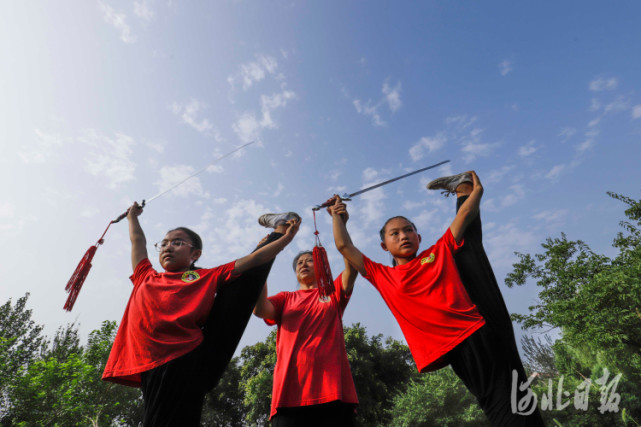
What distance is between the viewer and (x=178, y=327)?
7.92ft

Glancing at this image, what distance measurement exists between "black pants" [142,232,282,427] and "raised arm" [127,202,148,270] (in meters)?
0.84

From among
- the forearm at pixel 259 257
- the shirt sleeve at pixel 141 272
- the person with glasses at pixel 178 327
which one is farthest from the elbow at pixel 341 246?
the shirt sleeve at pixel 141 272

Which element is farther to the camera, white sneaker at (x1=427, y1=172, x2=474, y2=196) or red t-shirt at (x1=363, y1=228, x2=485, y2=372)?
white sneaker at (x1=427, y1=172, x2=474, y2=196)

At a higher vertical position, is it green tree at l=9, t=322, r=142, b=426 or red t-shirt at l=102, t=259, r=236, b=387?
green tree at l=9, t=322, r=142, b=426

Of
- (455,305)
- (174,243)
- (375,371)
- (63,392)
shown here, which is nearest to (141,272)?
(174,243)

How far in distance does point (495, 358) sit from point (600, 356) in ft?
69.0

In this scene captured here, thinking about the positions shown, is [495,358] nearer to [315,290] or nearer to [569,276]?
[315,290]

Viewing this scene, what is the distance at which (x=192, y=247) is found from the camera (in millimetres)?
3143

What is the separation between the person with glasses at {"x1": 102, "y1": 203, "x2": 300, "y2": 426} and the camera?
7.26 feet

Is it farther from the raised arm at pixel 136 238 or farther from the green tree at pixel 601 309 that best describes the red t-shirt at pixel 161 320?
the green tree at pixel 601 309

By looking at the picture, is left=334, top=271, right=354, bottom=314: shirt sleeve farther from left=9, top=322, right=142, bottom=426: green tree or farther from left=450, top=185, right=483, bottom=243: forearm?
left=9, top=322, right=142, bottom=426: green tree

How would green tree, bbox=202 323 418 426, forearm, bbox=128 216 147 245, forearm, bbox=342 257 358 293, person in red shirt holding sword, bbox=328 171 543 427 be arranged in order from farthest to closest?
1. green tree, bbox=202 323 418 426
2. forearm, bbox=342 257 358 293
3. forearm, bbox=128 216 147 245
4. person in red shirt holding sword, bbox=328 171 543 427

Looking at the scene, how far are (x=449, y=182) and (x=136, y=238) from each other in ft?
8.68

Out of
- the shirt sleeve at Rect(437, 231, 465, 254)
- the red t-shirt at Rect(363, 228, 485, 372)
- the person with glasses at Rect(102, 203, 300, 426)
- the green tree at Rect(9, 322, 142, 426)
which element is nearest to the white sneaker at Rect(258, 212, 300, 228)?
the person with glasses at Rect(102, 203, 300, 426)
